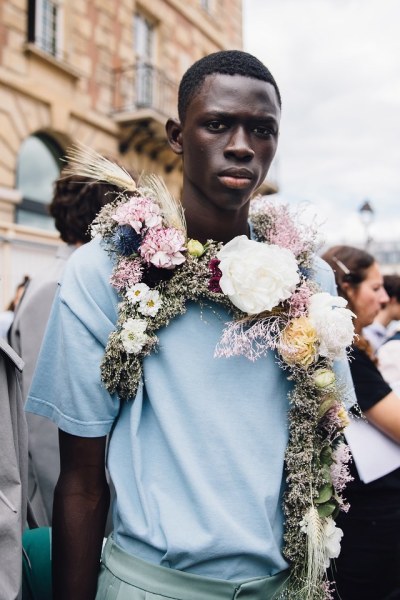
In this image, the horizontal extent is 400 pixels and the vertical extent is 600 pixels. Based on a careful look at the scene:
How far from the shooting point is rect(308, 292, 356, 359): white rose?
5.21 feet

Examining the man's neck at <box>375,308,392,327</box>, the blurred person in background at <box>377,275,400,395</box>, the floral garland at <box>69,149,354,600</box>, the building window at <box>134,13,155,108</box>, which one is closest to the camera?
the floral garland at <box>69,149,354,600</box>

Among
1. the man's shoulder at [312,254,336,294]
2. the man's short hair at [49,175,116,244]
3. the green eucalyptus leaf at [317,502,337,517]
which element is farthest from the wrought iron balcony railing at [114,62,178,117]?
the green eucalyptus leaf at [317,502,337,517]

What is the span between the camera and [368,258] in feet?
10.2

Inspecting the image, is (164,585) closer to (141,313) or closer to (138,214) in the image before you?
(141,313)

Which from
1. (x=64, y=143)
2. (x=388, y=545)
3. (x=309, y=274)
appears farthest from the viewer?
(x=64, y=143)

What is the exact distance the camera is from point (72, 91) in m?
11.1

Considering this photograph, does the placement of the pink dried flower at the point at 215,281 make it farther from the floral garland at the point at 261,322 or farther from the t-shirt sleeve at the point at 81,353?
the t-shirt sleeve at the point at 81,353

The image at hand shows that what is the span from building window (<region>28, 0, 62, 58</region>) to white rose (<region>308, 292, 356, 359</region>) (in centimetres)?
1015

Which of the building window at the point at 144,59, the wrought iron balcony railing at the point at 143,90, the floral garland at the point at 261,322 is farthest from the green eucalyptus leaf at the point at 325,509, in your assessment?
the building window at the point at 144,59

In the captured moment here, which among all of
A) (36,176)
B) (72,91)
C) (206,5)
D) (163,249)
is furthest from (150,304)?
(206,5)

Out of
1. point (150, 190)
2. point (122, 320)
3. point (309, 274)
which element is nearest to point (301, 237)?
point (309, 274)

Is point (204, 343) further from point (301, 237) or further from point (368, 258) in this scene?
point (368, 258)

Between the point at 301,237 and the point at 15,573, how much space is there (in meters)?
1.14

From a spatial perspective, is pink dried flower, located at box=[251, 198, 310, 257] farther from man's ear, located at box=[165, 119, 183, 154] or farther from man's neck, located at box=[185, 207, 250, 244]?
man's ear, located at box=[165, 119, 183, 154]
